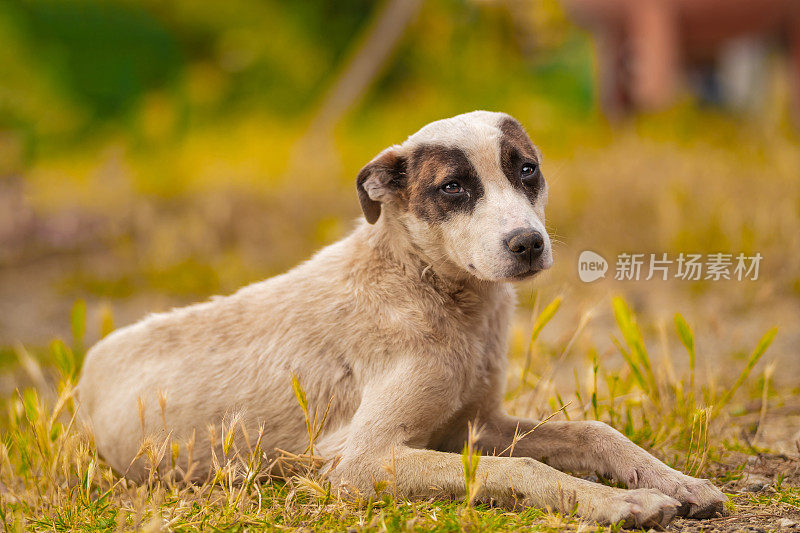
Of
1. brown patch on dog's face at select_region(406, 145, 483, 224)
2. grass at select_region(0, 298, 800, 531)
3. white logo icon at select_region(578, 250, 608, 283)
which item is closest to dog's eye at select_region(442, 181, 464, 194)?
brown patch on dog's face at select_region(406, 145, 483, 224)

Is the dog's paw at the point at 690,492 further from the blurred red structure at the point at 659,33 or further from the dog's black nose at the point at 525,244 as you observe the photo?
the blurred red structure at the point at 659,33

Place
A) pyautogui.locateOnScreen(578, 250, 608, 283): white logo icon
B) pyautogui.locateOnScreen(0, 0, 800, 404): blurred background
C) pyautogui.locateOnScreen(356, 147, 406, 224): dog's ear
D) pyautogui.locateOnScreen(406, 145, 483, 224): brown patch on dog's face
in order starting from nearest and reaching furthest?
pyautogui.locateOnScreen(406, 145, 483, 224): brown patch on dog's face < pyautogui.locateOnScreen(356, 147, 406, 224): dog's ear < pyautogui.locateOnScreen(578, 250, 608, 283): white logo icon < pyautogui.locateOnScreen(0, 0, 800, 404): blurred background

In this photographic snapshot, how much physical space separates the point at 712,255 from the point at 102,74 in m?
8.43

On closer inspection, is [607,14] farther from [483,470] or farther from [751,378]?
[483,470]

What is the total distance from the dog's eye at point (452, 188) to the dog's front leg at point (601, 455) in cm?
82

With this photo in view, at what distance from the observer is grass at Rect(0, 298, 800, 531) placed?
93.2 inches

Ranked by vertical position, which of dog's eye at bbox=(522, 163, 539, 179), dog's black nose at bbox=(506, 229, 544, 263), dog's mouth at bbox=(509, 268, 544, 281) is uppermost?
dog's eye at bbox=(522, 163, 539, 179)

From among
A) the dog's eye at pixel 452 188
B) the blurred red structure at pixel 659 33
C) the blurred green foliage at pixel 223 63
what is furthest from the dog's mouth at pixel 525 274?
the blurred green foliage at pixel 223 63

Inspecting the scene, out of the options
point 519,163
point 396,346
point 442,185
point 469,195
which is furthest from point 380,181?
point 396,346

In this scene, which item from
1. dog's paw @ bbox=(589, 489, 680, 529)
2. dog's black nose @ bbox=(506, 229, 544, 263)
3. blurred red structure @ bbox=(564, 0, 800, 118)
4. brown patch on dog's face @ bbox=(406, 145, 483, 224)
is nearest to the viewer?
dog's paw @ bbox=(589, 489, 680, 529)

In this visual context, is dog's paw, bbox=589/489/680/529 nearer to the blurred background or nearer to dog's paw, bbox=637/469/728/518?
dog's paw, bbox=637/469/728/518

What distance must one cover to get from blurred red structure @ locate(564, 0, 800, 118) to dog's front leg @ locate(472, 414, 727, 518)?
654 cm

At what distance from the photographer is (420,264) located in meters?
2.95

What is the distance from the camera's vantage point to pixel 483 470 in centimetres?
248
